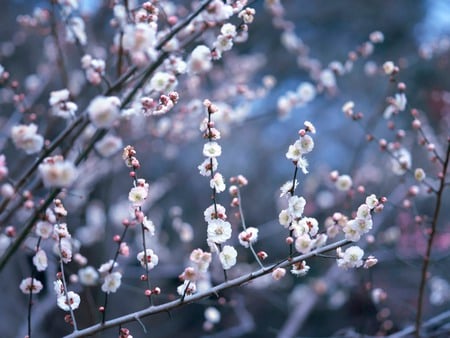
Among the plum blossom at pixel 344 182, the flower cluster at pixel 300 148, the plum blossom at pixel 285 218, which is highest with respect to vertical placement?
the plum blossom at pixel 344 182

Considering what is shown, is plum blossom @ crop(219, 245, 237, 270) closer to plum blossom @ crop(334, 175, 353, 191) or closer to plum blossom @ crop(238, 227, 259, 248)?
plum blossom @ crop(238, 227, 259, 248)

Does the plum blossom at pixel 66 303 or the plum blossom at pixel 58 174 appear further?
the plum blossom at pixel 66 303

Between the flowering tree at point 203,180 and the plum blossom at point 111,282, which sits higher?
the flowering tree at point 203,180

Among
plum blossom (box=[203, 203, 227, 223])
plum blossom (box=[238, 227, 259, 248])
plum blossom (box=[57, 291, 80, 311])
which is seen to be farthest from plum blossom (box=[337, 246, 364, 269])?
plum blossom (box=[57, 291, 80, 311])

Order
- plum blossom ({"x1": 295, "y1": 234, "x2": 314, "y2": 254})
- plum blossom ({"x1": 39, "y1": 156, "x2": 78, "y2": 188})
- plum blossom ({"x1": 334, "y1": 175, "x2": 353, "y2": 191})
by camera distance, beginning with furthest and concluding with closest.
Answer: plum blossom ({"x1": 334, "y1": 175, "x2": 353, "y2": 191}), plum blossom ({"x1": 295, "y1": 234, "x2": 314, "y2": 254}), plum blossom ({"x1": 39, "y1": 156, "x2": 78, "y2": 188})

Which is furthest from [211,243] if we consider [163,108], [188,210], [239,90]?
[188,210]

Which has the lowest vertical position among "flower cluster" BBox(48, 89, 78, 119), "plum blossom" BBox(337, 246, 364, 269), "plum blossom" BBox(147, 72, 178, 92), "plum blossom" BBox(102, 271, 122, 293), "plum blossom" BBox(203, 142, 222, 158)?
"plum blossom" BBox(337, 246, 364, 269)

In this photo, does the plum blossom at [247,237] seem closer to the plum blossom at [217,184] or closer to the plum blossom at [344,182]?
the plum blossom at [217,184]

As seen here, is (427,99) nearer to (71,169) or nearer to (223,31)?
(223,31)

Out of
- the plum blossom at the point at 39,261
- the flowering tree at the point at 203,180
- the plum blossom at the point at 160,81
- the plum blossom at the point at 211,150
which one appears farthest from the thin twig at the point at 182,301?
the plum blossom at the point at 160,81
